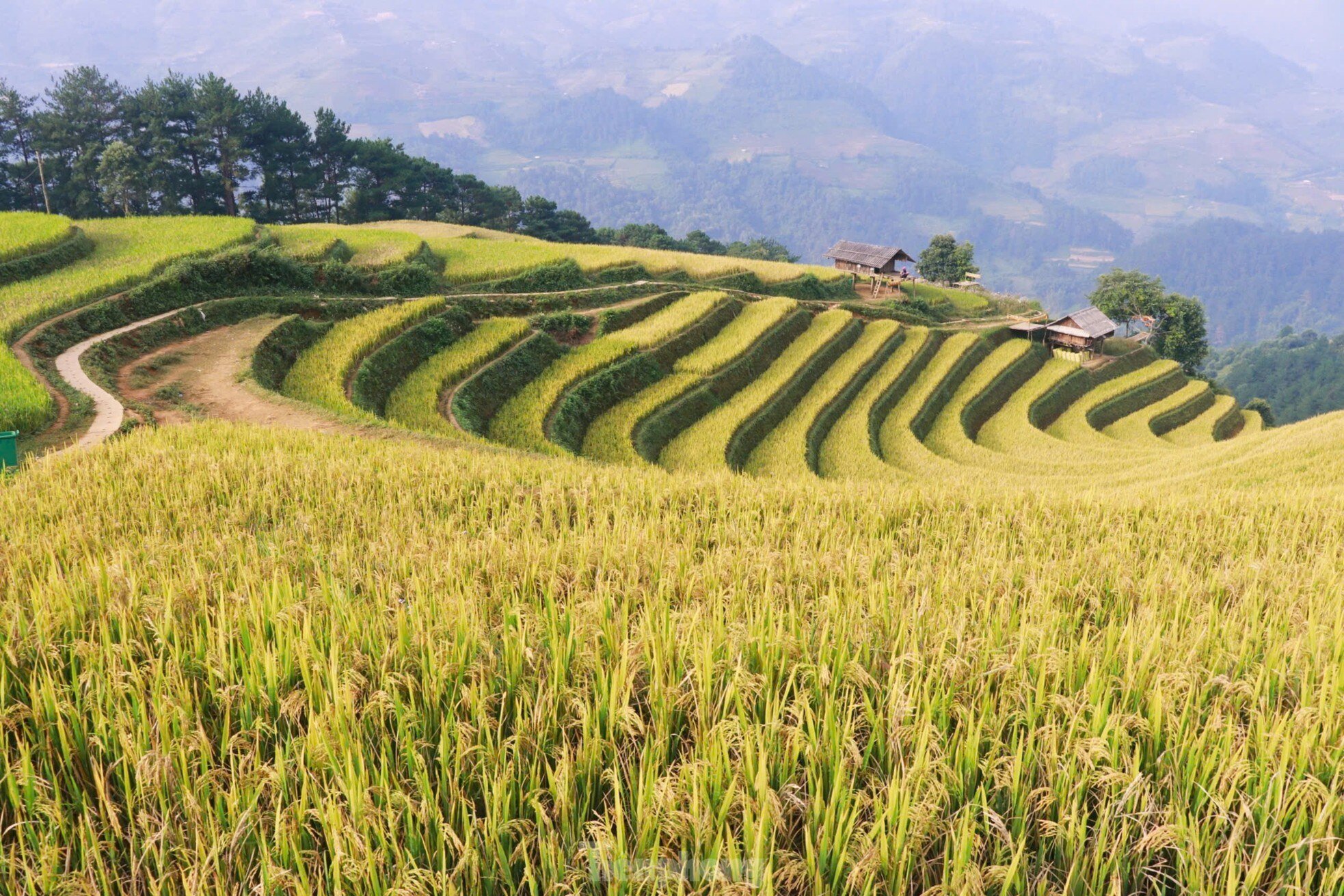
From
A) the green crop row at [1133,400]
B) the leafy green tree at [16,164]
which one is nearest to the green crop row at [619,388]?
the green crop row at [1133,400]

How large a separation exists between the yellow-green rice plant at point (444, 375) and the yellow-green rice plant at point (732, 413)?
5502 millimetres

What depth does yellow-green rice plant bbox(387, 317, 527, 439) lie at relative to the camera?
1655 centimetres

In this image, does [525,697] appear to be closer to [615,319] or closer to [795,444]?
[795,444]

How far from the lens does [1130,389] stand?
119 feet

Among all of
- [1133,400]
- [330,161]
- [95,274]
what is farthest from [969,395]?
[330,161]

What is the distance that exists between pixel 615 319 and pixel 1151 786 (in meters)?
24.3

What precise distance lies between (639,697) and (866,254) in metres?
48.9

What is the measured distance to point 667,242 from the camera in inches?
2687

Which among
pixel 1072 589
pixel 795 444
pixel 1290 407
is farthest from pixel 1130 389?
pixel 1290 407

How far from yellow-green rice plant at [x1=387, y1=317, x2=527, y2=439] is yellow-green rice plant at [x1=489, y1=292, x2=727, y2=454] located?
136cm

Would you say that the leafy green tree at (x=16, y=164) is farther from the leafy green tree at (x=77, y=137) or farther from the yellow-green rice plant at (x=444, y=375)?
the yellow-green rice plant at (x=444, y=375)

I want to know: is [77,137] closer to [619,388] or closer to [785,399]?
[619,388]

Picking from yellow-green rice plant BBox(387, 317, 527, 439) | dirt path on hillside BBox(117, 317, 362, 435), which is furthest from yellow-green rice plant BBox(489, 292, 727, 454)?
dirt path on hillside BBox(117, 317, 362, 435)

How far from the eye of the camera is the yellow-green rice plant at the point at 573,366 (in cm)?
1794
